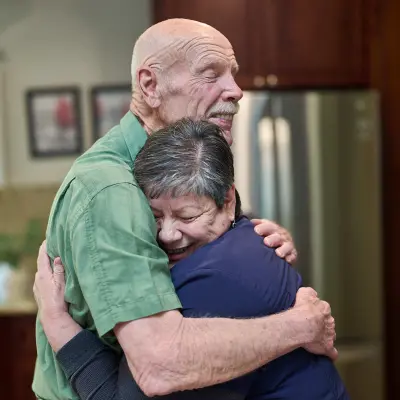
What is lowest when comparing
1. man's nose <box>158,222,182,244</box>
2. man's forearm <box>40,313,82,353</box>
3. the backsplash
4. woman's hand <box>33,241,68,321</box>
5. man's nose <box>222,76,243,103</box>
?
the backsplash

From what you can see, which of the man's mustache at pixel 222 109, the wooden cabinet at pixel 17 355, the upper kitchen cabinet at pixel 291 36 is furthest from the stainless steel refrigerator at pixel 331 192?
the man's mustache at pixel 222 109

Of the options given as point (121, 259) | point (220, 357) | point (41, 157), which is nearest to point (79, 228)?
point (121, 259)

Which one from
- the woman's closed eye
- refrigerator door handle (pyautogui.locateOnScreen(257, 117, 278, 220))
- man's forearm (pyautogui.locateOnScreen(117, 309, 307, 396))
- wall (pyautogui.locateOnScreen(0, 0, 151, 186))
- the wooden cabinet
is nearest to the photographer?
man's forearm (pyautogui.locateOnScreen(117, 309, 307, 396))

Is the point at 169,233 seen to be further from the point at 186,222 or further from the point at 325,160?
the point at 325,160

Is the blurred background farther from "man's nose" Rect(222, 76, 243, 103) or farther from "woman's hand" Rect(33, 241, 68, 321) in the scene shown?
Answer: "woman's hand" Rect(33, 241, 68, 321)

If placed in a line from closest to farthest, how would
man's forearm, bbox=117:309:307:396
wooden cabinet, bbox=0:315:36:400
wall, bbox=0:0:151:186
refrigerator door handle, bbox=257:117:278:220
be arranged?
man's forearm, bbox=117:309:307:396 < refrigerator door handle, bbox=257:117:278:220 < wooden cabinet, bbox=0:315:36:400 < wall, bbox=0:0:151:186

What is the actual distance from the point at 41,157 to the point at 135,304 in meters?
2.75

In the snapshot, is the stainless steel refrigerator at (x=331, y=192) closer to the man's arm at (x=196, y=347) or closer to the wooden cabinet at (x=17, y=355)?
the wooden cabinet at (x=17, y=355)

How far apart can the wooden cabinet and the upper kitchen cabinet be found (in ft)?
4.65

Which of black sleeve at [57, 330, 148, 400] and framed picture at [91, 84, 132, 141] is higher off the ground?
framed picture at [91, 84, 132, 141]

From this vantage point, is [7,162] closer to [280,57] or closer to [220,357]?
[280,57]

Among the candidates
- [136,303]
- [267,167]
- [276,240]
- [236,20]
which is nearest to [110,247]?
[136,303]

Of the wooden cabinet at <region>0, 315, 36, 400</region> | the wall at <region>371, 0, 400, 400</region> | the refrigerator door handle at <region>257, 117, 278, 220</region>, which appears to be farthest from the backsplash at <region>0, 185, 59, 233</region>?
the wall at <region>371, 0, 400, 400</region>

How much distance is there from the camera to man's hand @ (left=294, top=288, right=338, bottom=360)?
1147mm
